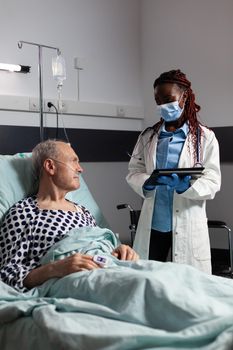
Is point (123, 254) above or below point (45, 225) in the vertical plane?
below

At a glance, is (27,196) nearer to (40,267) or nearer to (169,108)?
(40,267)

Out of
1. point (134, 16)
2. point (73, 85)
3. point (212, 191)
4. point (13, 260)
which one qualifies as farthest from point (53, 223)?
point (134, 16)

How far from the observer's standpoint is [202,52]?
142 inches

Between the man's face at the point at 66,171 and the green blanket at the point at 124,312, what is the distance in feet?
1.81

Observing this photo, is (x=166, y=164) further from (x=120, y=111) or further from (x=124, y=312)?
(x=120, y=111)

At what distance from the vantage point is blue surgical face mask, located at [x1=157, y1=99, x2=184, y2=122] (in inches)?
95.0

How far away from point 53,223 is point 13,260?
0.75 feet

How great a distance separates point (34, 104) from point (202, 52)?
4.43 feet

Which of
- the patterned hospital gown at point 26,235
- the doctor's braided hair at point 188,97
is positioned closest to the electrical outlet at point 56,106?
the doctor's braided hair at point 188,97

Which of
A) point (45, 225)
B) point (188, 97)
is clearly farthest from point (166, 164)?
point (45, 225)

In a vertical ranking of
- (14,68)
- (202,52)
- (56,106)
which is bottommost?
(56,106)

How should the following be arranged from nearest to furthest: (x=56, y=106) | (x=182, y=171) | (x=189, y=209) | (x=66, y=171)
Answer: (x=66, y=171), (x=182, y=171), (x=189, y=209), (x=56, y=106)

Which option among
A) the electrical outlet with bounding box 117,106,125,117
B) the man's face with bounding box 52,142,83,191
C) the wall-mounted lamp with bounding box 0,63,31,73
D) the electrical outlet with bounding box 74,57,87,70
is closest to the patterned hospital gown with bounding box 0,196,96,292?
the man's face with bounding box 52,142,83,191

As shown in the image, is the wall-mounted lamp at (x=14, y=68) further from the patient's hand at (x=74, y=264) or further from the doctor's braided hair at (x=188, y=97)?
the patient's hand at (x=74, y=264)
